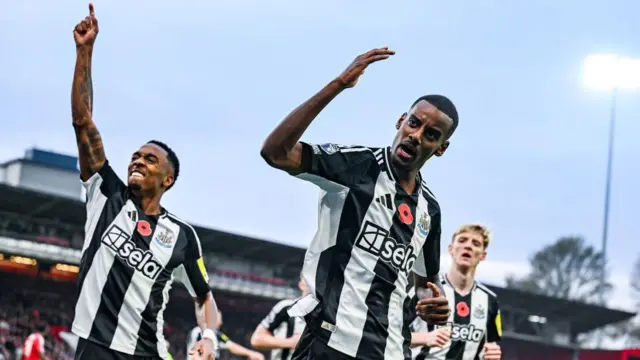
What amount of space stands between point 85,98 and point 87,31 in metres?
0.42

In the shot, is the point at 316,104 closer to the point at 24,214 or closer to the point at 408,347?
the point at 408,347

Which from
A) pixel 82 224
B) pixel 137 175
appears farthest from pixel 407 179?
pixel 82 224

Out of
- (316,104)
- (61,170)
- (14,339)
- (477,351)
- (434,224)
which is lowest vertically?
(14,339)

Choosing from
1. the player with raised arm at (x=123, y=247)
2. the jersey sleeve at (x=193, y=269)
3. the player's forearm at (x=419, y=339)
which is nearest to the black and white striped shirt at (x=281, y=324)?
the player's forearm at (x=419, y=339)

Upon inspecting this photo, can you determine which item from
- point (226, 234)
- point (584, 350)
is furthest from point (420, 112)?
point (584, 350)

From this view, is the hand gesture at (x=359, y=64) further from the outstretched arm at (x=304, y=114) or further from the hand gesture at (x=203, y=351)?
the hand gesture at (x=203, y=351)

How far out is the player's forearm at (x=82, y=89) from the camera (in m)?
Result: 6.09

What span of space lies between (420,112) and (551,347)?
39.9 metres

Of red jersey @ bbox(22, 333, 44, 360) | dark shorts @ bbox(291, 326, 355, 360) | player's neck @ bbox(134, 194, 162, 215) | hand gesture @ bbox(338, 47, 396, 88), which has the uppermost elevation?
hand gesture @ bbox(338, 47, 396, 88)

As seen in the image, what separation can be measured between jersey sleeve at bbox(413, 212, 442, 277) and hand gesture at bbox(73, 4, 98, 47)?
2.34 metres

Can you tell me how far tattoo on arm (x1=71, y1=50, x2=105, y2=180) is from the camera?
6.12 meters

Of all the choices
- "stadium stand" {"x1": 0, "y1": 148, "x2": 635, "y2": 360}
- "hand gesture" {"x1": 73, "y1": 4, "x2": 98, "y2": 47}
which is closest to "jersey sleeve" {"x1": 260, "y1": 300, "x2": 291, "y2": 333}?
"hand gesture" {"x1": 73, "y1": 4, "x2": 98, "y2": 47}

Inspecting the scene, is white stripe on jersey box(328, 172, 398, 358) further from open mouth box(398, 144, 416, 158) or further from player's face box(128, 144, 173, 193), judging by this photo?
player's face box(128, 144, 173, 193)

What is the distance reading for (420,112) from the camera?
5148mm
